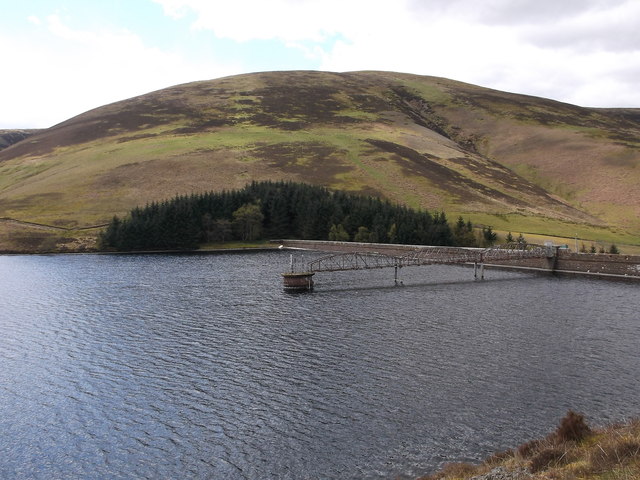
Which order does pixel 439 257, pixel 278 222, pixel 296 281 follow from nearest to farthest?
1. pixel 296 281
2. pixel 439 257
3. pixel 278 222

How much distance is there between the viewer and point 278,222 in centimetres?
15425

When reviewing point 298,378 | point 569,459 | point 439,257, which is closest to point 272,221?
point 439,257

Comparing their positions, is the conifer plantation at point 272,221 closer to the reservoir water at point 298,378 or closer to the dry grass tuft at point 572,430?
the reservoir water at point 298,378

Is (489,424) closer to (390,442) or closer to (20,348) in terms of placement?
(390,442)

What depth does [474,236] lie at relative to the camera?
133m

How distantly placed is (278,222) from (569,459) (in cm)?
13425

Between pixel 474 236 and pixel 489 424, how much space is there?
4131 inches

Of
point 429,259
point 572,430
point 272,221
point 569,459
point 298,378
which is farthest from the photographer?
point 272,221

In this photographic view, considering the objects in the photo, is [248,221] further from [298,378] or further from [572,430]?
[572,430]

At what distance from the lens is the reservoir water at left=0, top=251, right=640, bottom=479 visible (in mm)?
30469

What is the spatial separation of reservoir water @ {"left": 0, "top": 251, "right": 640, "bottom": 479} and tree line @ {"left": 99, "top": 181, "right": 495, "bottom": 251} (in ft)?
178

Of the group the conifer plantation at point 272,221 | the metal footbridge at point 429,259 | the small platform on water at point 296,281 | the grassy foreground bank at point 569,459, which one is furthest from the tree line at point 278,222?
the grassy foreground bank at point 569,459

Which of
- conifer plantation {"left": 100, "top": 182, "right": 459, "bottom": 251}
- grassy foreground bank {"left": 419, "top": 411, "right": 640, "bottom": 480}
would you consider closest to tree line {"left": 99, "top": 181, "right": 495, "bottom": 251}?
conifer plantation {"left": 100, "top": 182, "right": 459, "bottom": 251}

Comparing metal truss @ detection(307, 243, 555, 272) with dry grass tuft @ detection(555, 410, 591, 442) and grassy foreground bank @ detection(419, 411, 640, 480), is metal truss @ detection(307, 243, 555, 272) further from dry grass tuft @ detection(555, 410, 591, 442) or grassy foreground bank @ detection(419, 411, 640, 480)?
grassy foreground bank @ detection(419, 411, 640, 480)
